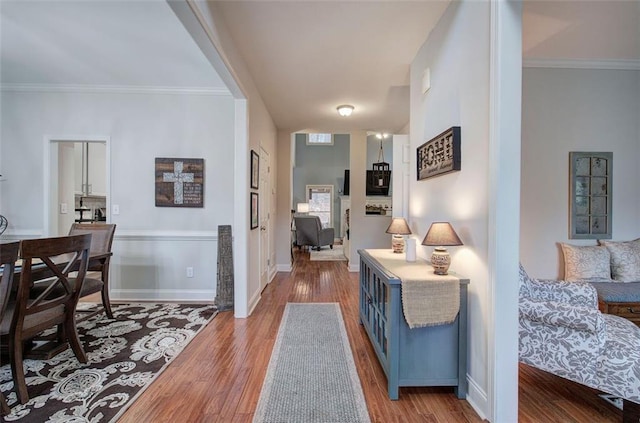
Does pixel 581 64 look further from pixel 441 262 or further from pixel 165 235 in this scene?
pixel 165 235

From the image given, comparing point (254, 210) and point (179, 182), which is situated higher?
point (179, 182)

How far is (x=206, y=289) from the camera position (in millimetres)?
3555

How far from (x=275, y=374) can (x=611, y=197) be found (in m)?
3.65

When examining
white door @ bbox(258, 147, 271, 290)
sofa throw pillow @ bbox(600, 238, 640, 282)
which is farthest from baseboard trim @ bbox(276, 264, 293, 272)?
sofa throw pillow @ bbox(600, 238, 640, 282)

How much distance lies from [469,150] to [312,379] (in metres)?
1.82

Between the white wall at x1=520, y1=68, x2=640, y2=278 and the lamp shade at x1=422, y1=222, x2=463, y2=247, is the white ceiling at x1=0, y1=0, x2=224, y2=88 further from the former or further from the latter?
the white wall at x1=520, y1=68, x2=640, y2=278

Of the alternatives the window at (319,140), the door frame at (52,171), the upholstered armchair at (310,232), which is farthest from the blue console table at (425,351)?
the window at (319,140)

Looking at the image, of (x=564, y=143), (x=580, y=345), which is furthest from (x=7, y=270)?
(x=564, y=143)

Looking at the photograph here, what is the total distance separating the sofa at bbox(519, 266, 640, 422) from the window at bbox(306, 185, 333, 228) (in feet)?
29.8

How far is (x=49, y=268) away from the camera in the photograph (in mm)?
1973

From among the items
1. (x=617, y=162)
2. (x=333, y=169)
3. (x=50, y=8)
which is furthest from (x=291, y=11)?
(x=333, y=169)

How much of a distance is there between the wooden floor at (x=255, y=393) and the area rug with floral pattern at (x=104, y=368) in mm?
129

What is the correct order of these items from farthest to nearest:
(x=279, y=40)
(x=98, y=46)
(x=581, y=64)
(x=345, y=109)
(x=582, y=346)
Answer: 1. (x=345, y=109)
2. (x=581, y=64)
3. (x=98, y=46)
4. (x=279, y=40)
5. (x=582, y=346)

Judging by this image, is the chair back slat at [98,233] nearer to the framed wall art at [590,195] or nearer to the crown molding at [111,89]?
the crown molding at [111,89]
